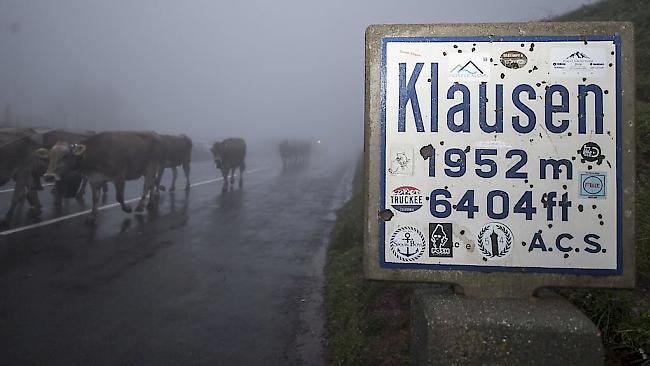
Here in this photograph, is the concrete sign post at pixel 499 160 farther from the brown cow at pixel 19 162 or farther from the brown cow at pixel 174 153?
the brown cow at pixel 174 153

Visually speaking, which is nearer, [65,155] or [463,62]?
[463,62]

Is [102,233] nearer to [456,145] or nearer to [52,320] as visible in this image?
[52,320]

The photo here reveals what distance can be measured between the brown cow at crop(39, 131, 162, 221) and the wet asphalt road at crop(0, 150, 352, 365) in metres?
0.92

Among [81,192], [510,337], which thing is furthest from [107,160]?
[510,337]

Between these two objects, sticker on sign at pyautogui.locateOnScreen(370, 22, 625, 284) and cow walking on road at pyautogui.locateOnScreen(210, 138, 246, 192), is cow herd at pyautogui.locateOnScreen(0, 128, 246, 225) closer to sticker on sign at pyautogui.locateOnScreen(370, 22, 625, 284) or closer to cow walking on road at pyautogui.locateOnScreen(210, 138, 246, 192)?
cow walking on road at pyautogui.locateOnScreen(210, 138, 246, 192)

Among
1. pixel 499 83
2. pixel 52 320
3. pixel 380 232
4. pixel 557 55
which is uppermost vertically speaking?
pixel 557 55

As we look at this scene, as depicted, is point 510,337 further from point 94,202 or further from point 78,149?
point 78,149

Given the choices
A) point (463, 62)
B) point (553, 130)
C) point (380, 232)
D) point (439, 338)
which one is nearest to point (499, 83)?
point (463, 62)

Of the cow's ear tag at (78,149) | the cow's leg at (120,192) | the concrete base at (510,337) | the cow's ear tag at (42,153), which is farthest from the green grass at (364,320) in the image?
the cow's ear tag at (42,153)

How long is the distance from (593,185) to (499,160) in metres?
0.42

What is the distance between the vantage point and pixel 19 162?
8406 millimetres

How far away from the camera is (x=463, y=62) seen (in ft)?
6.09

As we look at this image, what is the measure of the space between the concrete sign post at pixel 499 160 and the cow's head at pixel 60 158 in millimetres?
9050

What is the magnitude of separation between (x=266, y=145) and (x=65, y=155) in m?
54.3
